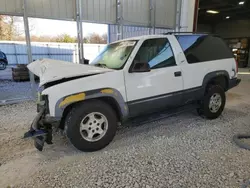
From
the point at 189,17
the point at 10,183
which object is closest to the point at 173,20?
the point at 189,17

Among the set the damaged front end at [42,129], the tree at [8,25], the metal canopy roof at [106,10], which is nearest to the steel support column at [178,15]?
the metal canopy roof at [106,10]

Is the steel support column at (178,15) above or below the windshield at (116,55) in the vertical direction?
above

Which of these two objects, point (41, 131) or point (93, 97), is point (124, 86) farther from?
point (41, 131)

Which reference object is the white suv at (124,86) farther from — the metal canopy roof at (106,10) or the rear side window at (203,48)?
the metal canopy roof at (106,10)

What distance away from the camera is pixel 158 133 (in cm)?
337

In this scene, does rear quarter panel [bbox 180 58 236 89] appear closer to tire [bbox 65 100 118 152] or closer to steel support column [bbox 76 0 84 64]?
tire [bbox 65 100 118 152]

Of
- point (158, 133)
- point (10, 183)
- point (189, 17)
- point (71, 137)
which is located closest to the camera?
point (10, 183)

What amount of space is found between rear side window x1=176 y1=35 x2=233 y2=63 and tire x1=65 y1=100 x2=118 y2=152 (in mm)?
1867

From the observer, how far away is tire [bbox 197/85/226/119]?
3787 millimetres

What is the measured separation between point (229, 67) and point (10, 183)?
4441mm

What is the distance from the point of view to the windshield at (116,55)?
9.77 ft

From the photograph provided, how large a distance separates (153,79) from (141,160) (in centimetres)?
127

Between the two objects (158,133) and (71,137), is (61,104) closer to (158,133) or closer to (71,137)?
(71,137)

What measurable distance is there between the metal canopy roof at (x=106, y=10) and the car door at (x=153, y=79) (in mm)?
3950
